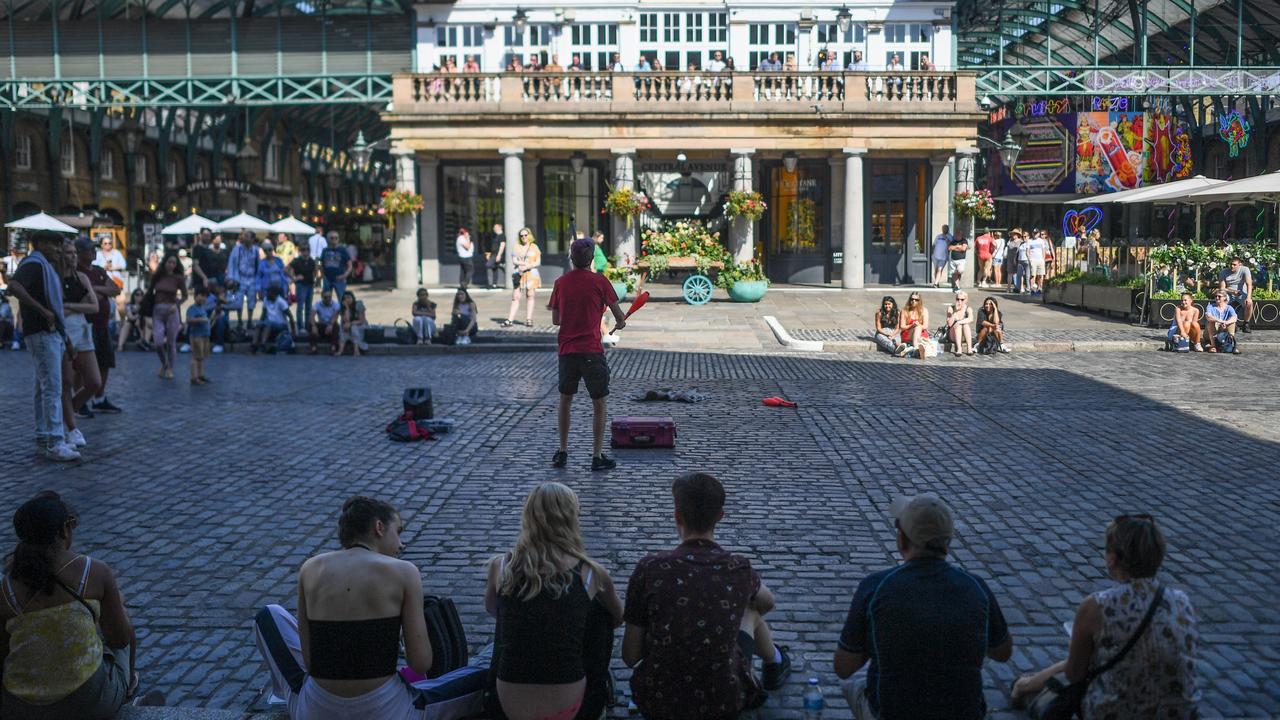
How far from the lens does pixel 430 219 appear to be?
113 feet

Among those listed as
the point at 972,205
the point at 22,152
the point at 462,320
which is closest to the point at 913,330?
the point at 462,320

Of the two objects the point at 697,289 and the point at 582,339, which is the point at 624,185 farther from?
the point at 582,339

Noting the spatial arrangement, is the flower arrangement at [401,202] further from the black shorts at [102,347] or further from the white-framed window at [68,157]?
the black shorts at [102,347]

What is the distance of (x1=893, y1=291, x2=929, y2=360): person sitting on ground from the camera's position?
18094 millimetres

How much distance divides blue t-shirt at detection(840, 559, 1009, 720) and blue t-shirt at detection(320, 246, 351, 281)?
60.1ft

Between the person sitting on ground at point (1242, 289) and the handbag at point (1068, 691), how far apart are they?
60.9ft

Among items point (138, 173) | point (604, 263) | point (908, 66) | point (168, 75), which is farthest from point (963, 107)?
point (138, 173)

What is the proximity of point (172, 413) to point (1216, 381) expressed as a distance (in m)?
12.5

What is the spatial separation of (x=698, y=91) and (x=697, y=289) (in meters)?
7.37

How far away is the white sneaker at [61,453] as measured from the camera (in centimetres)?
964

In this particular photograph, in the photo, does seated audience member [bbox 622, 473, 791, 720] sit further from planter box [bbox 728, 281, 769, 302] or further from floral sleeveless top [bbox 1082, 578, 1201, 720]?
planter box [bbox 728, 281, 769, 302]

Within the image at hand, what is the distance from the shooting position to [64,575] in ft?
14.1

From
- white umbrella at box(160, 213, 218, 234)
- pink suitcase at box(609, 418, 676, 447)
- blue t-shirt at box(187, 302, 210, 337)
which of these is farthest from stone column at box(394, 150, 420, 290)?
pink suitcase at box(609, 418, 676, 447)

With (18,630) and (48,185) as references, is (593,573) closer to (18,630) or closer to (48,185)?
(18,630)
